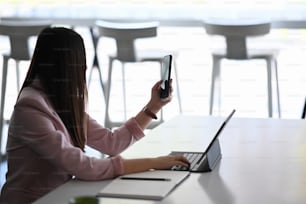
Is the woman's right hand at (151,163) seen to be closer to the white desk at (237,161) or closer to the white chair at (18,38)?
the white desk at (237,161)

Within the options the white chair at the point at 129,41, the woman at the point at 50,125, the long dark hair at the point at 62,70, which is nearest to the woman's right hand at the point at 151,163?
the woman at the point at 50,125

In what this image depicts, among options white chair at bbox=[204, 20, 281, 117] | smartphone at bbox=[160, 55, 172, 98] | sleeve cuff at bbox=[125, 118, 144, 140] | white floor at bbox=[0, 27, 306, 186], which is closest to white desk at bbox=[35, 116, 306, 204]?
sleeve cuff at bbox=[125, 118, 144, 140]

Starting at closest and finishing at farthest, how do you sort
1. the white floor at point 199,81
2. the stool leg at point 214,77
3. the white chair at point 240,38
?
the white chair at point 240,38 → the stool leg at point 214,77 → the white floor at point 199,81

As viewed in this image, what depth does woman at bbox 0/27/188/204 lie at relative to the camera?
1.49m

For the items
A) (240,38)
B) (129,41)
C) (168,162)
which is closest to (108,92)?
(129,41)

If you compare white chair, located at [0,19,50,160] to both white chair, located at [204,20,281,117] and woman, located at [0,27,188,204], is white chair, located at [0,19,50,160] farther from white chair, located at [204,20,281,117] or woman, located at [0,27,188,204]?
woman, located at [0,27,188,204]

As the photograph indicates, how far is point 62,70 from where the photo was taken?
5.24 feet

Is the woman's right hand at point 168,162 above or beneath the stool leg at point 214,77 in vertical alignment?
above

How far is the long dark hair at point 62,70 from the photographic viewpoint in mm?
1595

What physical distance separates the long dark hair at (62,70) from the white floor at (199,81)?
203 centimetres

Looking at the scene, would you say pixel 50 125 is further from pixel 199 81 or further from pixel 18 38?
pixel 199 81

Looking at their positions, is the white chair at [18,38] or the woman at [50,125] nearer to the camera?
the woman at [50,125]

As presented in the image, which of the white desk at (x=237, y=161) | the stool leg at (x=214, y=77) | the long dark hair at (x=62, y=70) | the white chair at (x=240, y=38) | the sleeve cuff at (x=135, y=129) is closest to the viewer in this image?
the white desk at (x=237, y=161)

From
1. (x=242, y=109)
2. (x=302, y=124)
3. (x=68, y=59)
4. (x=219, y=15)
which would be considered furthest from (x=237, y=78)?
(x=68, y=59)
